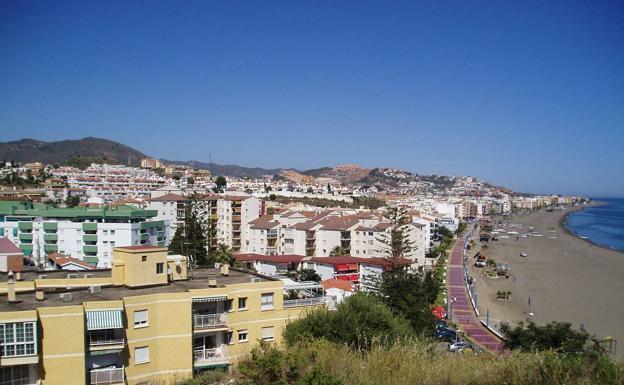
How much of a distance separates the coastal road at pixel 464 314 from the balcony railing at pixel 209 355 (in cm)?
831

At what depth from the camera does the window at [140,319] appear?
11420mm

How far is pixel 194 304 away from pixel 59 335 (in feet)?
10.7

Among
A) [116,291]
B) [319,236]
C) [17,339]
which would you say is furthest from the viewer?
[319,236]

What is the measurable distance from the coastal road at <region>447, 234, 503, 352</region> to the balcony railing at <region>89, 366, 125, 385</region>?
1082 centimetres

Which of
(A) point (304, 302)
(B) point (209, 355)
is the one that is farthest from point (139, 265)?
(A) point (304, 302)

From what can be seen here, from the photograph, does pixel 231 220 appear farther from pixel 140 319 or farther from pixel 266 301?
pixel 140 319

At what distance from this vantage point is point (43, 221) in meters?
34.5

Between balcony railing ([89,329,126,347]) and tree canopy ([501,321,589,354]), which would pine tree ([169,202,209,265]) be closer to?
tree canopy ([501,321,589,354])

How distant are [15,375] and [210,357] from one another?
4309 millimetres

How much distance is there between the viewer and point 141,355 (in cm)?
1149

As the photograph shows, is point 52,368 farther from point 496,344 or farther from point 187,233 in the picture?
point 187,233

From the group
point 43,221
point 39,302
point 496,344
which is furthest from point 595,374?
point 43,221

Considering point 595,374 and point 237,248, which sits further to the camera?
point 237,248

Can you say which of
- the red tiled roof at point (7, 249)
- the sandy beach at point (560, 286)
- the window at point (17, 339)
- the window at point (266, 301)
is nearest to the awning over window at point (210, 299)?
the window at point (266, 301)
